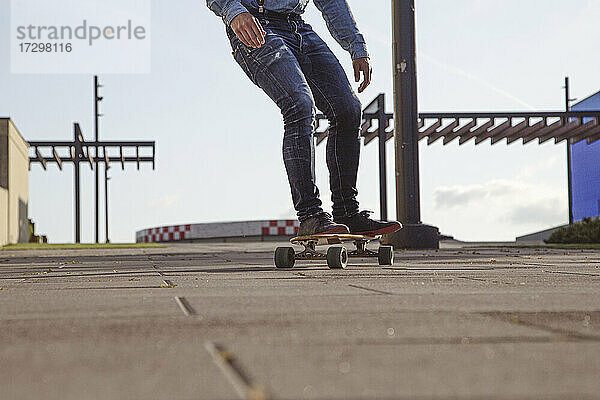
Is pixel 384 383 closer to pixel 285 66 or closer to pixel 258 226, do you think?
pixel 285 66

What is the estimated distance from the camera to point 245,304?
2.12 metres

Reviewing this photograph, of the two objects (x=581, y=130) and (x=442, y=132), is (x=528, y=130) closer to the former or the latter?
(x=581, y=130)

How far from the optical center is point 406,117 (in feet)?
30.3

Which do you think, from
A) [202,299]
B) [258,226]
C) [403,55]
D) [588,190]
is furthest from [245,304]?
[588,190]

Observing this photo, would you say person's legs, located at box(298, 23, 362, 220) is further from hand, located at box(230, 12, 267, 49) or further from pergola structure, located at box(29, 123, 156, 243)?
pergola structure, located at box(29, 123, 156, 243)

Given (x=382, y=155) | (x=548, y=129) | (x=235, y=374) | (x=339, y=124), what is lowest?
(x=235, y=374)

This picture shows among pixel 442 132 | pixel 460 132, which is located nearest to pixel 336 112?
pixel 442 132

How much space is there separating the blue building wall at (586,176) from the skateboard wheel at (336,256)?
24.7 meters

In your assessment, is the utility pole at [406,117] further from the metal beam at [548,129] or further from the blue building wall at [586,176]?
the blue building wall at [586,176]

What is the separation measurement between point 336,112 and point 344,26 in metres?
0.69

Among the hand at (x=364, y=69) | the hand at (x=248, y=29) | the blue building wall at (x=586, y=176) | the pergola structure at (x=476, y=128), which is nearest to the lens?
the hand at (x=248, y=29)

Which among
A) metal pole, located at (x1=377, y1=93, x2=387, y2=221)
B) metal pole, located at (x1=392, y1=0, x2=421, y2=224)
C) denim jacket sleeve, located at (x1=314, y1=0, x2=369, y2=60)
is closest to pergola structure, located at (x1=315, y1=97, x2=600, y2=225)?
metal pole, located at (x1=377, y1=93, x2=387, y2=221)

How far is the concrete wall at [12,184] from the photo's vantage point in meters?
22.2

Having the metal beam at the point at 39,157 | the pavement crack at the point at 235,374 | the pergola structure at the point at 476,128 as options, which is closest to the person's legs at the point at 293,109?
the pavement crack at the point at 235,374
